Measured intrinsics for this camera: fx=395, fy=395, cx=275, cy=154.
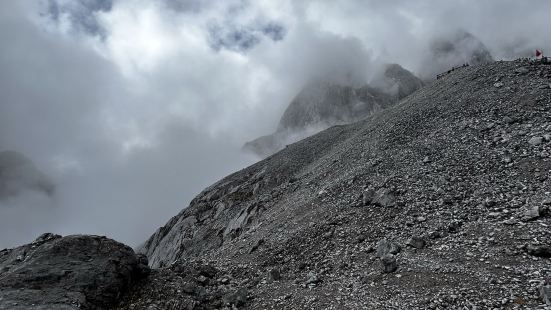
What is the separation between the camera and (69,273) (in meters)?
23.0

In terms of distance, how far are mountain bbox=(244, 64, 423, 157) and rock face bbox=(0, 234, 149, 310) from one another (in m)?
137

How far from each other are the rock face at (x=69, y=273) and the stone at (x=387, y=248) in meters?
14.8

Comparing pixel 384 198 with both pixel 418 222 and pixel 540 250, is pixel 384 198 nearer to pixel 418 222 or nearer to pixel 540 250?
pixel 418 222

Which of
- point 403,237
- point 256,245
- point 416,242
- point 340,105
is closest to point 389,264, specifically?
point 416,242

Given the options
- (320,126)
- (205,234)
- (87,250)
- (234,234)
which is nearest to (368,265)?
(87,250)

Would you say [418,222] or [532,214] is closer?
[532,214]

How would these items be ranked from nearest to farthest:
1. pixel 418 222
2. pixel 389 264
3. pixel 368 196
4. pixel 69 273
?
pixel 389 264 < pixel 69 273 < pixel 418 222 < pixel 368 196

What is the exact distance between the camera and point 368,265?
22.6m

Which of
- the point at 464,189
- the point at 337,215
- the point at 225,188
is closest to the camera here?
the point at 464,189

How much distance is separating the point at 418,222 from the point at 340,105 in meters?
156

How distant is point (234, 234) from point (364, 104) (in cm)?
13642

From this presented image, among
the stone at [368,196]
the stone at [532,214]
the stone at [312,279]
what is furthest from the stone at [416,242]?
the stone at [368,196]

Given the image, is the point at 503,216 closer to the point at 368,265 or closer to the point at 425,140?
the point at 368,265

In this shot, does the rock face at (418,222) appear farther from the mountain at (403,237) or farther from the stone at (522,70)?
the stone at (522,70)
